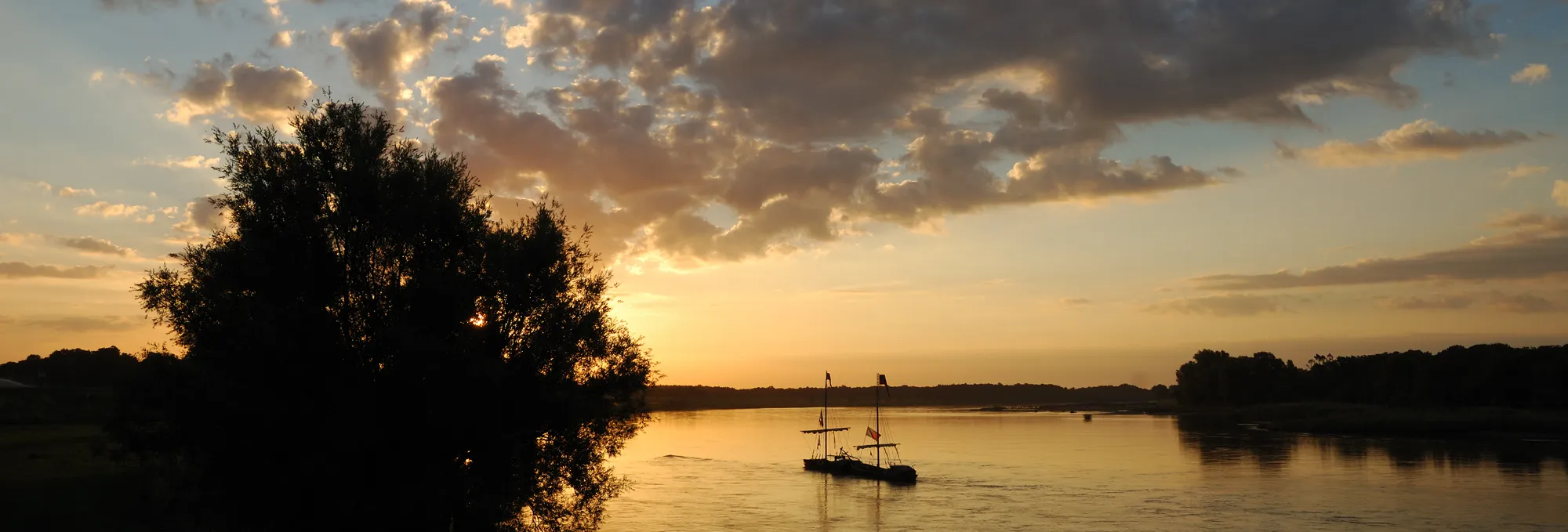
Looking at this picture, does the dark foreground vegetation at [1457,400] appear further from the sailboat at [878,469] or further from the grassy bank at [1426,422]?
the sailboat at [878,469]

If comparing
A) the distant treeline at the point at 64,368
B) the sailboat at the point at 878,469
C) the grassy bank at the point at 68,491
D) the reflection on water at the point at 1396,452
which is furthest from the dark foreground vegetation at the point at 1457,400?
the distant treeline at the point at 64,368

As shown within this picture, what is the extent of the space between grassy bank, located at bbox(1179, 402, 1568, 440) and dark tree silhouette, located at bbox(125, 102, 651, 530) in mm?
130898

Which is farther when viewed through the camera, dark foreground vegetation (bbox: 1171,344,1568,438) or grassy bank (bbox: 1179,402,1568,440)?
dark foreground vegetation (bbox: 1171,344,1568,438)

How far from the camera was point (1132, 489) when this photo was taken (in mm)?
80812

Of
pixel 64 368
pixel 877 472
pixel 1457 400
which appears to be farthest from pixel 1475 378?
pixel 64 368

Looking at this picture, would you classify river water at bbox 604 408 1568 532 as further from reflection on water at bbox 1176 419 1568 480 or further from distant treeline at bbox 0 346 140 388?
distant treeline at bbox 0 346 140 388

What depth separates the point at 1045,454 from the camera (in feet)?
392

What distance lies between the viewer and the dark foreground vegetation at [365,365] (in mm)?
26453

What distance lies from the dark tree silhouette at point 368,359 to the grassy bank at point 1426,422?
131 metres

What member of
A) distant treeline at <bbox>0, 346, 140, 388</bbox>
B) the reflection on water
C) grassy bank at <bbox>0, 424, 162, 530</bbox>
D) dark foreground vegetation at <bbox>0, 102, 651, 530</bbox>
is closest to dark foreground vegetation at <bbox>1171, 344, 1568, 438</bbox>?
the reflection on water

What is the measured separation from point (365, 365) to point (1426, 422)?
143036 millimetres

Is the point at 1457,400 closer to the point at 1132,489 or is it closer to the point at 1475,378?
the point at 1475,378

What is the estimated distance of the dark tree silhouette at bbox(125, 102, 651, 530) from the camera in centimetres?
2644

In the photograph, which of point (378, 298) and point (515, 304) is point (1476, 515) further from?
point (378, 298)
